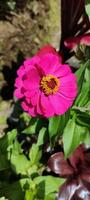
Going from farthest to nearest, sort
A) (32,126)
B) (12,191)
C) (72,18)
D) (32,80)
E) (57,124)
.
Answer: (72,18)
(12,191)
(32,126)
(57,124)
(32,80)

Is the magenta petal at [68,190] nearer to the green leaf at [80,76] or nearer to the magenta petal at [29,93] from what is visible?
the green leaf at [80,76]

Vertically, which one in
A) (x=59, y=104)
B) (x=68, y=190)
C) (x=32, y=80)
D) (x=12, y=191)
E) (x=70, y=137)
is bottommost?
(x=68, y=190)

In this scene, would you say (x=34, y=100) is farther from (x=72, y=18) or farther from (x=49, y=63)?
(x=72, y=18)

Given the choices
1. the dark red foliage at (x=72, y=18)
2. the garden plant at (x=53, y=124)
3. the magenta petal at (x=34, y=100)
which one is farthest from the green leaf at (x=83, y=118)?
the dark red foliage at (x=72, y=18)

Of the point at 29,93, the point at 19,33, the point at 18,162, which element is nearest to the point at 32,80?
the point at 29,93

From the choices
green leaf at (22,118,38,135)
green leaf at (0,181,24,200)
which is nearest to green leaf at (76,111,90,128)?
green leaf at (22,118,38,135)

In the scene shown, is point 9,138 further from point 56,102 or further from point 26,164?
point 56,102

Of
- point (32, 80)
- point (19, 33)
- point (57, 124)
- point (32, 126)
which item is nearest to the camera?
point (32, 80)
